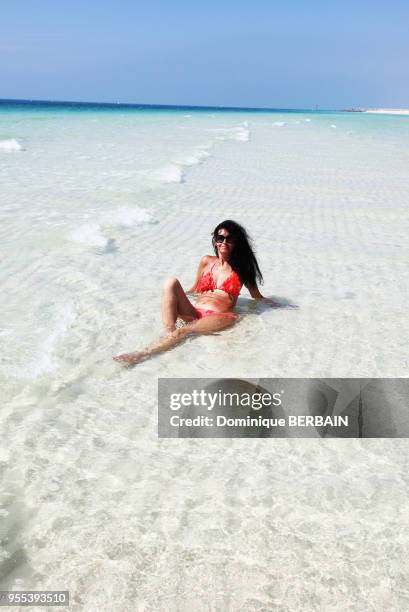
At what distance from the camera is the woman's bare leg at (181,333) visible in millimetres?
3975

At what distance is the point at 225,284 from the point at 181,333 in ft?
2.38

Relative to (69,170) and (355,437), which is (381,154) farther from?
(355,437)

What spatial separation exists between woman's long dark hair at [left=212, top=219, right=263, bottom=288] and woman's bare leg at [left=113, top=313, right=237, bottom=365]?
1.24ft

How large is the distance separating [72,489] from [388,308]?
3.60 meters

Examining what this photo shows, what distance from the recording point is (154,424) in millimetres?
3246

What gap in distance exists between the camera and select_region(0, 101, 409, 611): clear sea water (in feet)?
Result: 7.39

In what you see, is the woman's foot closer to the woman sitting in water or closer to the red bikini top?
the woman sitting in water

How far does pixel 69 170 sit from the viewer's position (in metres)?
14.8

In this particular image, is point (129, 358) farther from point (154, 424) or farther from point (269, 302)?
point (269, 302)

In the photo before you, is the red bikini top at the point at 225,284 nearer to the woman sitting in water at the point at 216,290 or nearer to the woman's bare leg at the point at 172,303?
the woman sitting in water at the point at 216,290

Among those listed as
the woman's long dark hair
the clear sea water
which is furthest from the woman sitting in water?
the clear sea water

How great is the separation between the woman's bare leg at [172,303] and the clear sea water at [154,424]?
20 centimetres

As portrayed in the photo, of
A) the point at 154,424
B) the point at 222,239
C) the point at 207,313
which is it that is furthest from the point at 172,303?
the point at 154,424

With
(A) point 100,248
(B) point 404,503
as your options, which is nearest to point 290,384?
(B) point 404,503
